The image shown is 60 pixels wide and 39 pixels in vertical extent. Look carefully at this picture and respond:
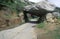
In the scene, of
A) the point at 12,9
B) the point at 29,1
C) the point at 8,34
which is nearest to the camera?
the point at 8,34

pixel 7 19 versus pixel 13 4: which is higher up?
pixel 13 4

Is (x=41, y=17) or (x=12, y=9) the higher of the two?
(x=12, y=9)

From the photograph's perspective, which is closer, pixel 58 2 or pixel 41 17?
pixel 41 17

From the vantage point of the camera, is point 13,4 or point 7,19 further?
point 13,4

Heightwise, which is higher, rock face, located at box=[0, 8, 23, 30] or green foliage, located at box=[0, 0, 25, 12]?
green foliage, located at box=[0, 0, 25, 12]

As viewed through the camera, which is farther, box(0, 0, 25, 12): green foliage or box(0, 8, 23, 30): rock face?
box(0, 0, 25, 12): green foliage

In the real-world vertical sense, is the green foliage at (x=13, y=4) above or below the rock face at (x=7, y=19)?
above

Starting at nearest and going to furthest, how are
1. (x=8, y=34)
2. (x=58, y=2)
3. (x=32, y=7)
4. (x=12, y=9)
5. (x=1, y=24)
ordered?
(x=8, y=34) < (x=1, y=24) < (x=12, y=9) < (x=32, y=7) < (x=58, y=2)

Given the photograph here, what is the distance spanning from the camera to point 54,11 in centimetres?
1045

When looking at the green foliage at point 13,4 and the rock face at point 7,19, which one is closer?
the rock face at point 7,19

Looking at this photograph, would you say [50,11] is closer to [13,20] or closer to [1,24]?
[13,20]

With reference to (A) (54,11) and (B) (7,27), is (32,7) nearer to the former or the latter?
(A) (54,11)

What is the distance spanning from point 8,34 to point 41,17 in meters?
4.18

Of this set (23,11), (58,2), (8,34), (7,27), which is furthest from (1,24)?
(58,2)
